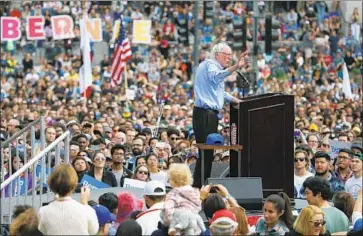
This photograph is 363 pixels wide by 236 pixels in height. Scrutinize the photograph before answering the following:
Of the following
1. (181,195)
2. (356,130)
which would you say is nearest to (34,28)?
(356,130)

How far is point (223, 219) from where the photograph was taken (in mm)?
12391

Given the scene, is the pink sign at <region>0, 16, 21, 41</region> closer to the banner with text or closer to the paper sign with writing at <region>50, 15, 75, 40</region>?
the banner with text

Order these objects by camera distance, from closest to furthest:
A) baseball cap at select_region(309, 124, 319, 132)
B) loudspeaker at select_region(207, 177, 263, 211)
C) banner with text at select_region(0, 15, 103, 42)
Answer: loudspeaker at select_region(207, 177, 263, 211), baseball cap at select_region(309, 124, 319, 132), banner with text at select_region(0, 15, 103, 42)

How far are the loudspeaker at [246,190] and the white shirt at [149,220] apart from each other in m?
2.00

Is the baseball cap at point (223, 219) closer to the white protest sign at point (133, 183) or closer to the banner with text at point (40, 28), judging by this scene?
the white protest sign at point (133, 183)

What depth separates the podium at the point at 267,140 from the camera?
15742mm

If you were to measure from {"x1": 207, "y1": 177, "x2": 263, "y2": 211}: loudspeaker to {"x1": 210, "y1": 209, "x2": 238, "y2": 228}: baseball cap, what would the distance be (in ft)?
7.31

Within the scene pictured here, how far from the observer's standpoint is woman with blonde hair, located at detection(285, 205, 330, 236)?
502 inches

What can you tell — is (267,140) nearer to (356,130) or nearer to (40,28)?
(356,130)

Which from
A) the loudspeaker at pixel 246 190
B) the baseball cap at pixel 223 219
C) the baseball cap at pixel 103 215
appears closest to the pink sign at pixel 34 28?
the loudspeaker at pixel 246 190

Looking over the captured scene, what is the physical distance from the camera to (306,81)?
48219 mm

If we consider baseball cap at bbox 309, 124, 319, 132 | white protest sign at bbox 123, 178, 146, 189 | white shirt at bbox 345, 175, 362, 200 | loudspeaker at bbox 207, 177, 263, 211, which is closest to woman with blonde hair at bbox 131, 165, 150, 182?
white protest sign at bbox 123, 178, 146, 189

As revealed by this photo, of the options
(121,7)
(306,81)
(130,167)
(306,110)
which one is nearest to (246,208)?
(130,167)

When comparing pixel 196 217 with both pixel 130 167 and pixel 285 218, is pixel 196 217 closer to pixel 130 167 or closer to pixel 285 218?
pixel 285 218
